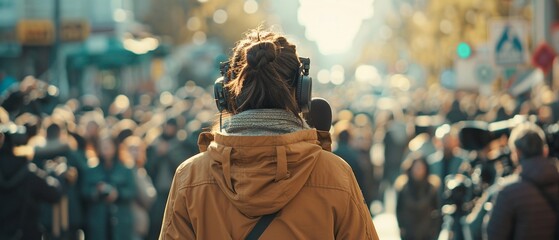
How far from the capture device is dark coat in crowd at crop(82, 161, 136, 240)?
11727mm

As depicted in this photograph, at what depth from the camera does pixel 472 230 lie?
27.3ft

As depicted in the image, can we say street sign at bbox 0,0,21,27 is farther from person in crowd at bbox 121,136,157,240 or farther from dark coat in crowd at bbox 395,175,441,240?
dark coat in crowd at bbox 395,175,441,240

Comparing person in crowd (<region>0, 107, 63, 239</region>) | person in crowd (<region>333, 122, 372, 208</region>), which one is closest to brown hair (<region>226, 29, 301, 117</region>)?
person in crowd (<region>0, 107, 63, 239</region>)

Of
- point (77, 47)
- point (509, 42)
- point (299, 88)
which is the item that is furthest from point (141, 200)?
point (77, 47)

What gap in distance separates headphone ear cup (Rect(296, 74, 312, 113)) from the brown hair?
2 centimetres

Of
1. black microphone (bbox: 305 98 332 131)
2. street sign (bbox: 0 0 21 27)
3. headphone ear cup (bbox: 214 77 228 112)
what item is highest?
street sign (bbox: 0 0 21 27)

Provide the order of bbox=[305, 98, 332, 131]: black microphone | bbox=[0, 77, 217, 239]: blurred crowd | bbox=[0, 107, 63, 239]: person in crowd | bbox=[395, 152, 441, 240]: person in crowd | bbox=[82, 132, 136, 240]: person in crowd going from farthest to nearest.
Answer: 1. bbox=[395, 152, 441, 240]: person in crowd
2. bbox=[82, 132, 136, 240]: person in crowd
3. bbox=[0, 77, 217, 239]: blurred crowd
4. bbox=[0, 107, 63, 239]: person in crowd
5. bbox=[305, 98, 332, 131]: black microphone

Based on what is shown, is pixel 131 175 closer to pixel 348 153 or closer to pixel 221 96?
pixel 348 153

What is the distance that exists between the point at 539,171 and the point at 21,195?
4.14 metres

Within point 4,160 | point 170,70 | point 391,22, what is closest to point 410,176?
point 4,160

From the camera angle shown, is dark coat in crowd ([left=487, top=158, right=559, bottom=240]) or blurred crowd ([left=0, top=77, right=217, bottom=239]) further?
blurred crowd ([left=0, top=77, right=217, bottom=239])

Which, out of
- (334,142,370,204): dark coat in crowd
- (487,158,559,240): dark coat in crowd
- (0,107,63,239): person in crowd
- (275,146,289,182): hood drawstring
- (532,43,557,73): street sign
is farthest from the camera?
(532,43,557,73): street sign

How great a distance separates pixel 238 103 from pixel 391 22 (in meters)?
87.8

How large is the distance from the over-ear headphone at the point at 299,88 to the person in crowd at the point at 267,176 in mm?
11
